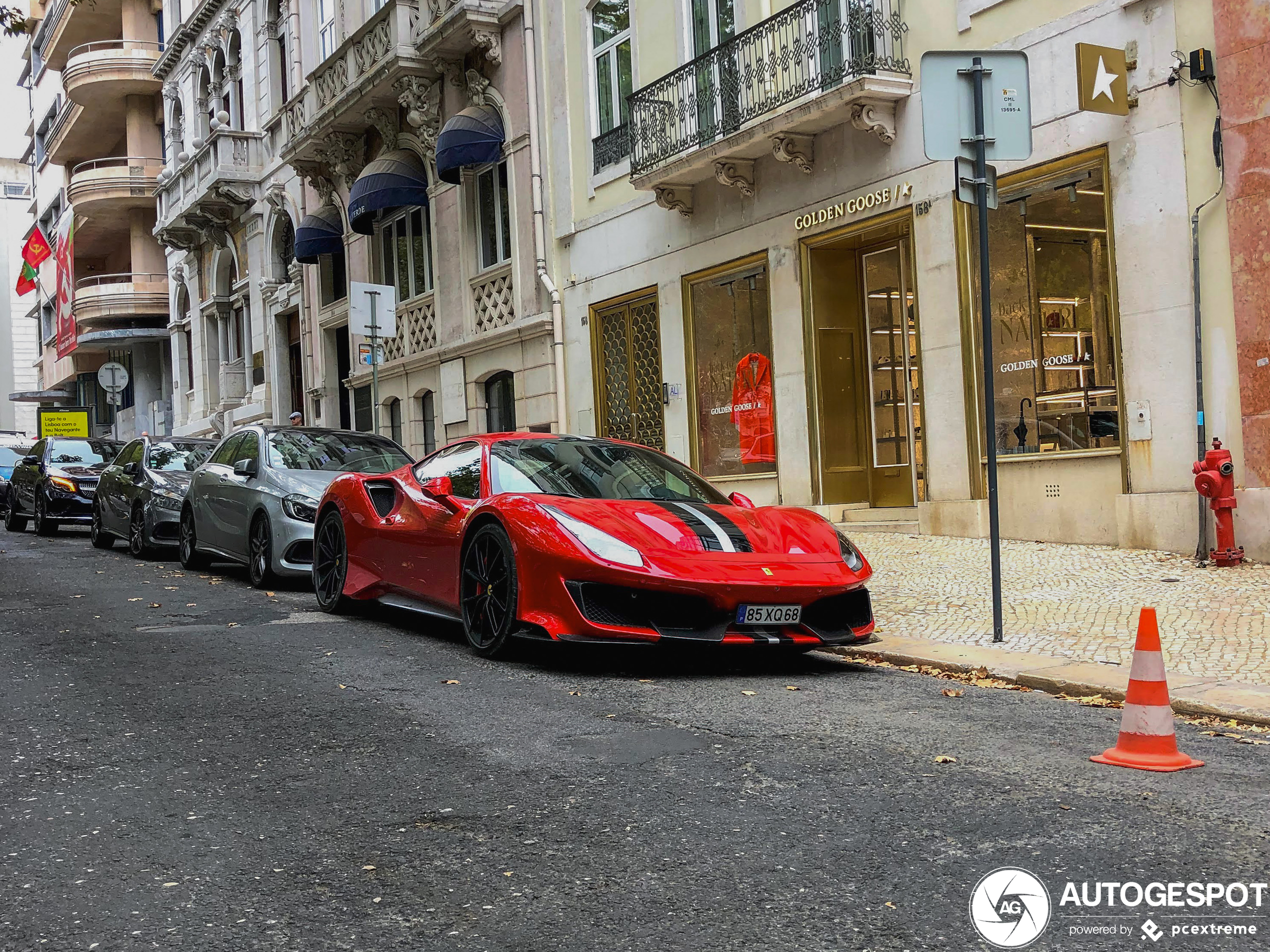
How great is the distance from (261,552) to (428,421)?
13385 millimetres

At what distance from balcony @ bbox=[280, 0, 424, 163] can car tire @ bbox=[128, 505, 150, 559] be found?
1019 centimetres

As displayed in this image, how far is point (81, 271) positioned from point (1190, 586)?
162 feet

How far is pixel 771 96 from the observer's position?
15070 millimetres

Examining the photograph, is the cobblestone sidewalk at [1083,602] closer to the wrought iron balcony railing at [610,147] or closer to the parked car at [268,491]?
the parked car at [268,491]

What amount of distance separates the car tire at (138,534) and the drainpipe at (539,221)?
664 centimetres

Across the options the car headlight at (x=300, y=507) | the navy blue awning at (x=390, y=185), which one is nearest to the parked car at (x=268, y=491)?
the car headlight at (x=300, y=507)

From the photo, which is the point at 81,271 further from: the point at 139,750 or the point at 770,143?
the point at 139,750

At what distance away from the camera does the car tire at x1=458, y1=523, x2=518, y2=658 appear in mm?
7395

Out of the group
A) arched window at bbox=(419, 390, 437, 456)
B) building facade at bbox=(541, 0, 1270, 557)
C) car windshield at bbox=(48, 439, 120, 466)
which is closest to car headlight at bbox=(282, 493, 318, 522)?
building facade at bbox=(541, 0, 1270, 557)

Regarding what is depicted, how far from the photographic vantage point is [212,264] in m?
36.4

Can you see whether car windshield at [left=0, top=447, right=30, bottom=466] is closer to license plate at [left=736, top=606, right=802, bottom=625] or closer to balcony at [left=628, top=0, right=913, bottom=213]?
balcony at [left=628, top=0, right=913, bottom=213]

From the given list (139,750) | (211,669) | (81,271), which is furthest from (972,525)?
(81,271)

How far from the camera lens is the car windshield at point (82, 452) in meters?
21.1

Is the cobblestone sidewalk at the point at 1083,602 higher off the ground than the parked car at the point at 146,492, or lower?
lower
